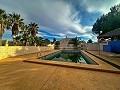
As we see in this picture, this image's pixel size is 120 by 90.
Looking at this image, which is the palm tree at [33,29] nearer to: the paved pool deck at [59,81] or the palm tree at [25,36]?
the palm tree at [25,36]

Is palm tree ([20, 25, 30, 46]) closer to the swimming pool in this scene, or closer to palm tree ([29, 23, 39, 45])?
palm tree ([29, 23, 39, 45])

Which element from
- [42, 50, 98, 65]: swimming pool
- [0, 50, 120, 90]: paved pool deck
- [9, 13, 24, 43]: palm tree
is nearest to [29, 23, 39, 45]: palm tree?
[9, 13, 24, 43]: palm tree

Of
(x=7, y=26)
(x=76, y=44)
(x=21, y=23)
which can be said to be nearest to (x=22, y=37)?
(x=21, y=23)

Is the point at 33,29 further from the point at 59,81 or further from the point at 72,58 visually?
the point at 59,81

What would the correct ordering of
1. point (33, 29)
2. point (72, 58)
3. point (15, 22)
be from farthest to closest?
point (33, 29) < point (15, 22) < point (72, 58)

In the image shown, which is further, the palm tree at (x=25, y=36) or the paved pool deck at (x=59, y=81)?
the palm tree at (x=25, y=36)

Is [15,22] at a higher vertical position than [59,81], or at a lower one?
higher

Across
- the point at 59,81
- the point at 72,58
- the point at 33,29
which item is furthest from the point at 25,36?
the point at 59,81

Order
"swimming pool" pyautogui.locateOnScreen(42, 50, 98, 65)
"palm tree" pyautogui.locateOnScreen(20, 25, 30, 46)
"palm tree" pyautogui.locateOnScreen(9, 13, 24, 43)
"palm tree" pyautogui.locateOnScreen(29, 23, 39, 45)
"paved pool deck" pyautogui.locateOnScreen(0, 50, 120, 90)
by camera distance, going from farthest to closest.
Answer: "palm tree" pyautogui.locateOnScreen(29, 23, 39, 45), "palm tree" pyautogui.locateOnScreen(20, 25, 30, 46), "palm tree" pyautogui.locateOnScreen(9, 13, 24, 43), "swimming pool" pyautogui.locateOnScreen(42, 50, 98, 65), "paved pool deck" pyautogui.locateOnScreen(0, 50, 120, 90)

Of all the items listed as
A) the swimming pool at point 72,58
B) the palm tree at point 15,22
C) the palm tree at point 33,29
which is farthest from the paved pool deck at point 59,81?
the palm tree at point 33,29

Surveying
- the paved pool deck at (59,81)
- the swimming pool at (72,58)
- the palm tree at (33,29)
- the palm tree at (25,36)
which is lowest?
the swimming pool at (72,58)

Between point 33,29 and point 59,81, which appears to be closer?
point 59,81

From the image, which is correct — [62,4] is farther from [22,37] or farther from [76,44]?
[76,44]

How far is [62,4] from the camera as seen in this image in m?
11.8
